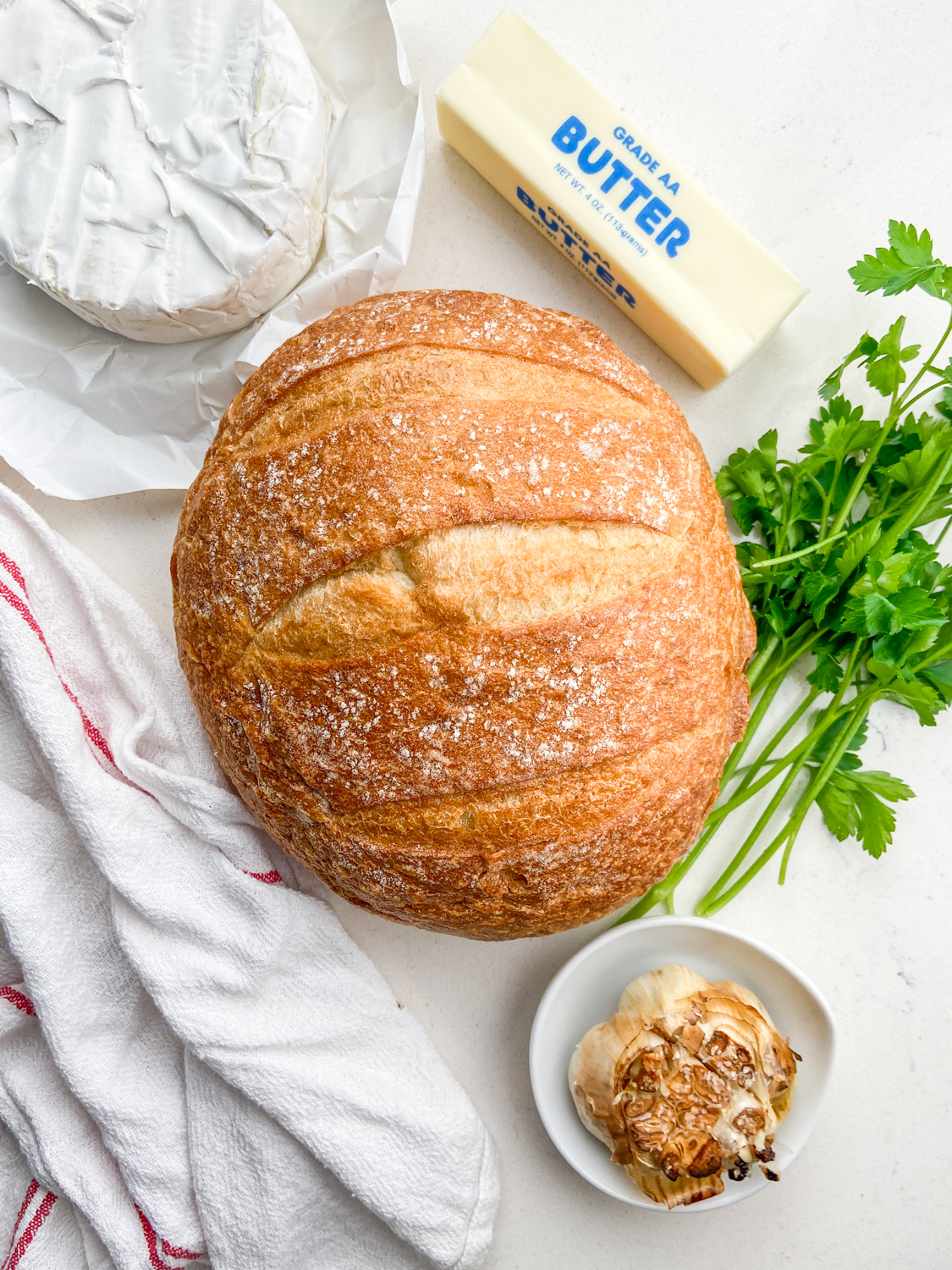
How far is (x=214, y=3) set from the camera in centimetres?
115

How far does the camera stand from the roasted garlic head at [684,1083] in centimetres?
109

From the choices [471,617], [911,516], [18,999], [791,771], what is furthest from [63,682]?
[911,516]

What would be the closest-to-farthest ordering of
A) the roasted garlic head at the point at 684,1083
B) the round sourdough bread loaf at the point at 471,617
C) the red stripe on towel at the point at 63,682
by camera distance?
the round sourdough bread loaf at the point at 471,617, the roasted garlic head at the point at 684,1083, the red stripe on towel at the point at 63,682

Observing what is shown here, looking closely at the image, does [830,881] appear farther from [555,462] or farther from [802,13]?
[802,13]

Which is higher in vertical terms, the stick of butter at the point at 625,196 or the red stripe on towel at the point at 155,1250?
the stick of butter at the point at 625,196

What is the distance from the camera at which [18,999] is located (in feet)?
4.07

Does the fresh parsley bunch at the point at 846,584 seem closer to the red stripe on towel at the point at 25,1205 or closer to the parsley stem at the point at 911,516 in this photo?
the parsley stem at the point at 911,516

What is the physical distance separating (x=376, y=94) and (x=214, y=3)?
240mm

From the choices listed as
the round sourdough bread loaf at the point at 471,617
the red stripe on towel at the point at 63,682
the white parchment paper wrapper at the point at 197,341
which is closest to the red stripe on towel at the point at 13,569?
the red stripe on towel at the point at 63,682

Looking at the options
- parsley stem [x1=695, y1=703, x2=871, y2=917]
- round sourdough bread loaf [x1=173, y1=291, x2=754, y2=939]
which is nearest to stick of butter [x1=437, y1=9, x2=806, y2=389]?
round sourdough bread loaf [x1=173, y1=291, x2=754, y2=939]

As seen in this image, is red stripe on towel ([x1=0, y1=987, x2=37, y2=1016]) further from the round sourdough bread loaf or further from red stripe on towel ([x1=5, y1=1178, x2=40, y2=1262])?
the round sourdough bread loaf

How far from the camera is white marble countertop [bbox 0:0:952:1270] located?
1283 millimetres

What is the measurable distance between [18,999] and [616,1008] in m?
0.88

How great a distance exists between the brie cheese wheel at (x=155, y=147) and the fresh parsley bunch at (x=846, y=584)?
30.0 inches
